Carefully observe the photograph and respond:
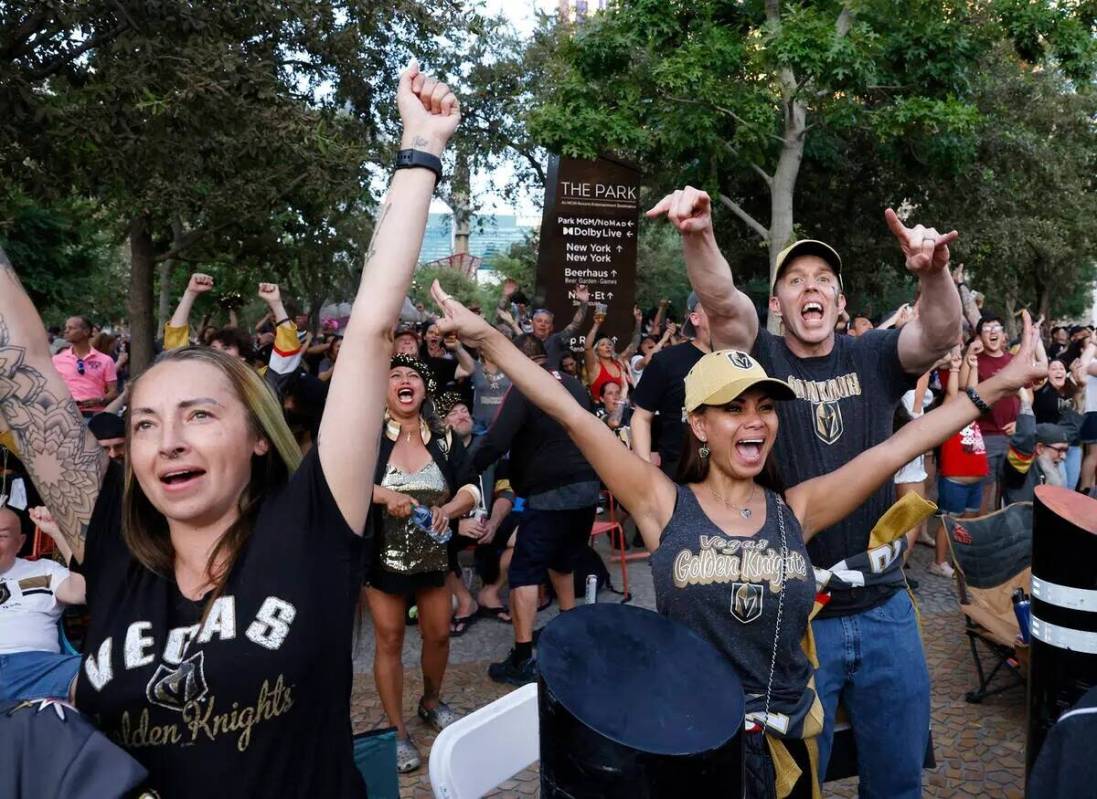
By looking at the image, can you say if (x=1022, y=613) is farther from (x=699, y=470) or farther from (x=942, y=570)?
(x=942, y=570)

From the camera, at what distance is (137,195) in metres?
9.16

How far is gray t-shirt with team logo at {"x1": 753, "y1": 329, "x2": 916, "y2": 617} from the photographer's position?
2.58m

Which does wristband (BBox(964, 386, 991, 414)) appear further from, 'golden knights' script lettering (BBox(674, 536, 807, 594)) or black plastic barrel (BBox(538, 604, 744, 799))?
black plastic barrel (BBox(538, 604, 744, 799))

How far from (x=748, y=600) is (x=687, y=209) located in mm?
1074

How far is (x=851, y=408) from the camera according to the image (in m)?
2.64

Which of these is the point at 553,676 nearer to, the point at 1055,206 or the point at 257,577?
the point at 257,577

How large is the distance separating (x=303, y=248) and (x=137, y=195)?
963 cm

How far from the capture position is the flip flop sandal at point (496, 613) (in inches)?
238

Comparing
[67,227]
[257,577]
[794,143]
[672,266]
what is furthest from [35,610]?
[672,266]

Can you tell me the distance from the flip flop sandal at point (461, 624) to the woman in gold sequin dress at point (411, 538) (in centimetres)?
134

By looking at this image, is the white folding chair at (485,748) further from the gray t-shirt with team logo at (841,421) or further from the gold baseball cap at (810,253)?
the gold baseball cap at (810,253)

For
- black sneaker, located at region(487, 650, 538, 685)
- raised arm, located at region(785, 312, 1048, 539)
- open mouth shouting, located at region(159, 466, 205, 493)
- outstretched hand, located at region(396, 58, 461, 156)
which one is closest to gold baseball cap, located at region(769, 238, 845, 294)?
raised arm, located at region(785, 312, 1048, 539)

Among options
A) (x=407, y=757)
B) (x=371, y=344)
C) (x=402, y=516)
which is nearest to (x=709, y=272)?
(x=371, y=344)

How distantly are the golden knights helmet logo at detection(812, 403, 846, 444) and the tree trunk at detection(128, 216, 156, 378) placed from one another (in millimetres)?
13599
